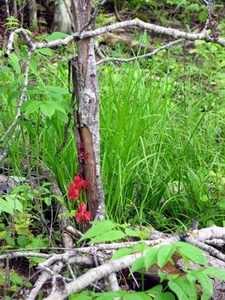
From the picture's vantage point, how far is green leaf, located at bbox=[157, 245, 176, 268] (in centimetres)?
185

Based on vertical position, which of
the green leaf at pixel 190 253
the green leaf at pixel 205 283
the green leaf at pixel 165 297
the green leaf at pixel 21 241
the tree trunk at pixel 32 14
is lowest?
the green leaf at pixel 21 241

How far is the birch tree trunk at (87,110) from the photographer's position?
107 inches

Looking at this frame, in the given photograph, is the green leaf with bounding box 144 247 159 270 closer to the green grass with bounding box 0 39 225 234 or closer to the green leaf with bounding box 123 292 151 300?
the green leaf with bounding box 123 292 151 300

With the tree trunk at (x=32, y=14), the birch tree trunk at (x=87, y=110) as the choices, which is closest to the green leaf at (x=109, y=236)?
the birch tree trunk at (x=87, y=110)

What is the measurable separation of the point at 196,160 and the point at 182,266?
41.2 inches

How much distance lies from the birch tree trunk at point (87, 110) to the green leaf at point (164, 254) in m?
1.03

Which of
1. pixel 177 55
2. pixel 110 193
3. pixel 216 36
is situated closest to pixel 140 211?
pixel 110 193

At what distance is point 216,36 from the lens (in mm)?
2668

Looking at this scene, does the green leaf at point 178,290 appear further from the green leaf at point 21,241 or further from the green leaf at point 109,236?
the green leaf at point 21,241

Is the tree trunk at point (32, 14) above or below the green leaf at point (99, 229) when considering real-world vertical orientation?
above

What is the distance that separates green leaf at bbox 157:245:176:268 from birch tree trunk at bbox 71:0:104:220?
103 centimetres

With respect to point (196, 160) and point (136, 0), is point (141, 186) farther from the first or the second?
point (136, 0)

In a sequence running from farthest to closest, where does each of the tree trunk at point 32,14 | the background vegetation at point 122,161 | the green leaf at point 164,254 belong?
the tree trunk at point 32,14 < the background vegetation at point 122,161 < the green leaf at point 164,254

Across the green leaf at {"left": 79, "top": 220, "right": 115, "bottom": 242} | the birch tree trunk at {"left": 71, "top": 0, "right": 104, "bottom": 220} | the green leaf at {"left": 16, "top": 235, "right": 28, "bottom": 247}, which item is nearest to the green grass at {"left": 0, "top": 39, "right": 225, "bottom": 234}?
the birch tree trunk at {"left": 71, "top": 0, "right": 104, "bottom": 220}
